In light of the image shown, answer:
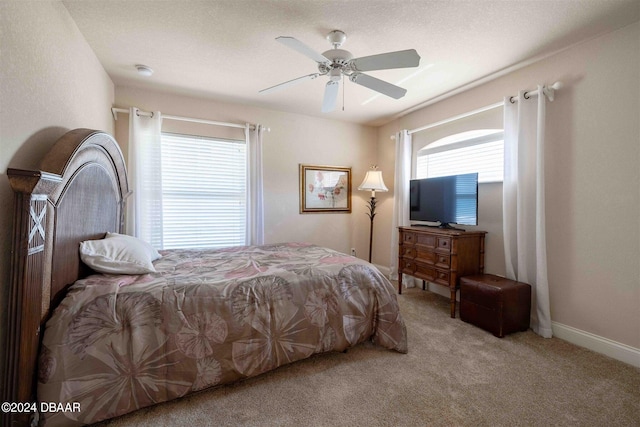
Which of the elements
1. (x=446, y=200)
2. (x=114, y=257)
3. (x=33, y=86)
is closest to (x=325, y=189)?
(x=446, y=200)

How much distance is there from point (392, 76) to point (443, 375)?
9.25 feet

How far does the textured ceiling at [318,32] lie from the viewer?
1928mm

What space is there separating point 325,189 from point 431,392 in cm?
325

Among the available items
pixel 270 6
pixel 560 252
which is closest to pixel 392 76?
pixel 270 6

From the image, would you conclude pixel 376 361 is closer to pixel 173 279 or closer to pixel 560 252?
pixel 173 279

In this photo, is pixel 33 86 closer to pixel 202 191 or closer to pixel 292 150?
pixel 202 191

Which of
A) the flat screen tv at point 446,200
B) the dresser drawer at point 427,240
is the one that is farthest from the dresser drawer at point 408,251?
the flat screen tv at point 446,200

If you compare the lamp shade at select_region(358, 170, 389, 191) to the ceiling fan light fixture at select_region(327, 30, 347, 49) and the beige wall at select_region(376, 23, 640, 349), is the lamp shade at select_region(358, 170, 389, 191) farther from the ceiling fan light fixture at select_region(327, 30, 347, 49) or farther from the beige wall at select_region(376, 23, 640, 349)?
the ceiling fan light fixture at select_region(327, 30, 347, 49)

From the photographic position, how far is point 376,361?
6.81 ft

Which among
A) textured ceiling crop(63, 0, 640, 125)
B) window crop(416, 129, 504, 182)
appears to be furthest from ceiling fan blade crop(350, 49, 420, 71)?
window crop(416, 129, 504, 182)

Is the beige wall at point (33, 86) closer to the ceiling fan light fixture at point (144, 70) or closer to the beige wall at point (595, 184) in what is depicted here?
the ceiling fan light fixture at point (144, 70)

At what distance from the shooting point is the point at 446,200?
10.7 ft

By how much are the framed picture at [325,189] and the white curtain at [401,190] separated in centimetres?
88

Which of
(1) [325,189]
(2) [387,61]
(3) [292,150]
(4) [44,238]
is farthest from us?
(1) [325,189]
